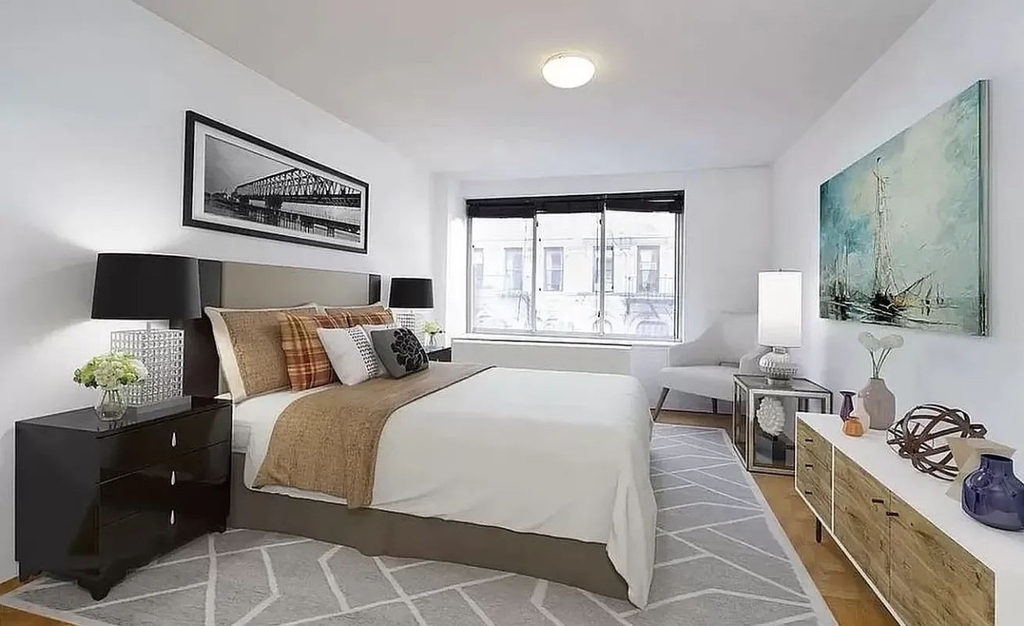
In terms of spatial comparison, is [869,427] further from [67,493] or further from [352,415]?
[67,493]

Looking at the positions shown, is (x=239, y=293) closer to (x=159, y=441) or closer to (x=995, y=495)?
(x=159, y=441)

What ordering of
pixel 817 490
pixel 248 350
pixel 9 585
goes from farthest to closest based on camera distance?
pixel 248 350, pixel 817 490, pixel 9 585

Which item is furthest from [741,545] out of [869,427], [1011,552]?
[1011,552]

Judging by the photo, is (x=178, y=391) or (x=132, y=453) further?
→ (x=178, y=391)

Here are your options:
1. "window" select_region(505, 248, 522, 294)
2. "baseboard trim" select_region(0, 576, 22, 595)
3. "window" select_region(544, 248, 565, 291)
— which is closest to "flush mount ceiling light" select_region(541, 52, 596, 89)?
"window" select_region(544, 248, 565, 291)

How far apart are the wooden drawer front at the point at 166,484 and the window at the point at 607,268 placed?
4.30 metres

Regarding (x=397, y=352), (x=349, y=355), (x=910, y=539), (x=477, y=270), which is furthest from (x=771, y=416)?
(x=477, y=270)

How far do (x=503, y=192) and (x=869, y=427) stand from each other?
454cm

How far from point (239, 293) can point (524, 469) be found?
1.99 metres

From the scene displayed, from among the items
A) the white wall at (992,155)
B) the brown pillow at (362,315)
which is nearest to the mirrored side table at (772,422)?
the white wall at (992,155)

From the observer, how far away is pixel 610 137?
4.53 m

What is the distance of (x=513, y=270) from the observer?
6430 mm

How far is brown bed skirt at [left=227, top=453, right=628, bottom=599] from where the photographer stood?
2.19 meters

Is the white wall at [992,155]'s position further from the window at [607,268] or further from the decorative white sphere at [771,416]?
the window at [607,268]
